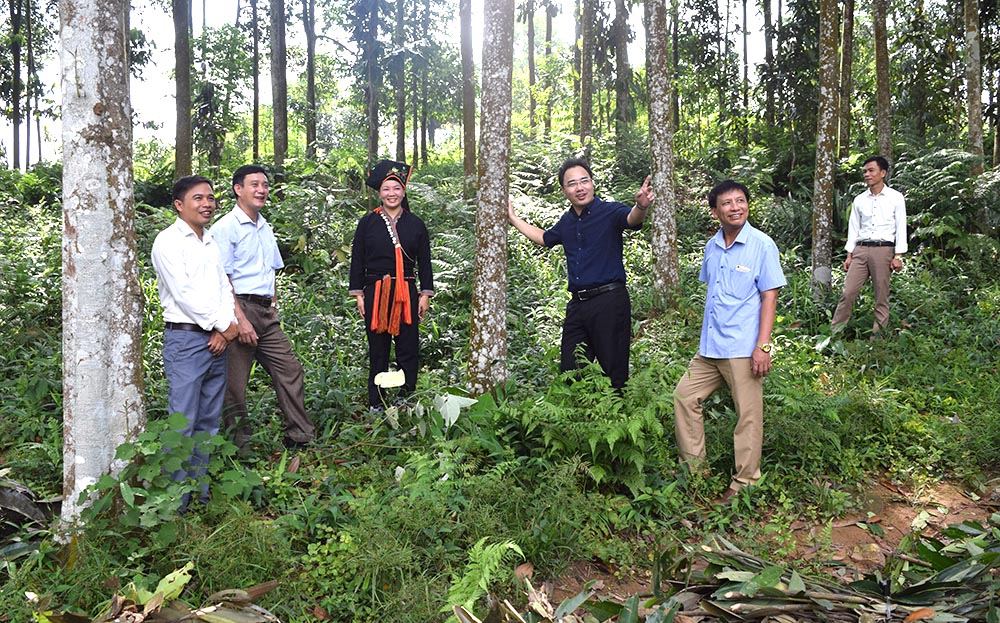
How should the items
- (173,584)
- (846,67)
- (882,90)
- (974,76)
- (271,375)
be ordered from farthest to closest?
(846,67)
(882,90)
(974,76)
(271,375)
(173,584)

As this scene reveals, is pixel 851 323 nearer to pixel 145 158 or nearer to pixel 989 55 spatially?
pixel 989 55

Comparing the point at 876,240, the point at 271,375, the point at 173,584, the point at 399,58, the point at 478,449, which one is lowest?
the point at 173,584

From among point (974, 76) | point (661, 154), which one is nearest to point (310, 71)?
point (661, 154)

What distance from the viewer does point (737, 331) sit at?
5082mm

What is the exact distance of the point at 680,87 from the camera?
→ 22141 millimetres

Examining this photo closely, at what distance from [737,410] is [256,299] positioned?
3.70 meters

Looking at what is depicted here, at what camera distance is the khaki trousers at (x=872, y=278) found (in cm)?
825

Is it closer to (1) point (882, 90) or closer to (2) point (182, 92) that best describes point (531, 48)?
(1) point (882, 90)

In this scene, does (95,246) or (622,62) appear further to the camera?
(622,62)

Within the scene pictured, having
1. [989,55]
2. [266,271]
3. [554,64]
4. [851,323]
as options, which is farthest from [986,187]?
[554,64]

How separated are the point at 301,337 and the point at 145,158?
26.5 metres

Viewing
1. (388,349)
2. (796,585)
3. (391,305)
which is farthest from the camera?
(388,349)

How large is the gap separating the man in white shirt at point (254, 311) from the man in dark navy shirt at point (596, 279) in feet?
6.99

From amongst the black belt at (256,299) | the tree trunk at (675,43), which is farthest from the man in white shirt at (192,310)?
the tree trunk at (675,43)
